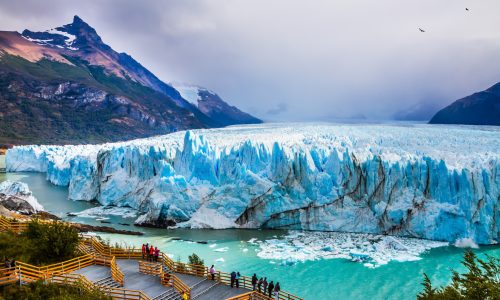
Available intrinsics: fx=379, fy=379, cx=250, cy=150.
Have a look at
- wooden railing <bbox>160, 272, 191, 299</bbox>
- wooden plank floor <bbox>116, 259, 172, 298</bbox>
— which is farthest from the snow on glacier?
wooden railing <bbox>160, 272, 191, 299</bbox>

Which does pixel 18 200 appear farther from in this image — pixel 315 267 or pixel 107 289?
pixel 315 267

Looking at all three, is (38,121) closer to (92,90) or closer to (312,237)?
(92,90)

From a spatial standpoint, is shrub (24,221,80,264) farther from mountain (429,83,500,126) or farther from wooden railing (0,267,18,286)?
mountain (429,83,500,126)

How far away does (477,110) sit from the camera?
53.3 meters

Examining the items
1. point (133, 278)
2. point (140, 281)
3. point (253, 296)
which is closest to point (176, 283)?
point (140, 281)

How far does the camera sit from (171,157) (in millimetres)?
31547

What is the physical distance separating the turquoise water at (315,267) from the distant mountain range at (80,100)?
7376 cm

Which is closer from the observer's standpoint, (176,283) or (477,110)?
(176,283)

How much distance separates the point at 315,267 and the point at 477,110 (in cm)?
4658

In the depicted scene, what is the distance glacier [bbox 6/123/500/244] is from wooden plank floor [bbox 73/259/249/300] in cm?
1221

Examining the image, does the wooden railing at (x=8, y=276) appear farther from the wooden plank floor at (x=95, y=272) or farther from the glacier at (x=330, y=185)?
the glacier at (x=330, y=185)

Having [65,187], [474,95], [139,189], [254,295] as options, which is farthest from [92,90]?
[254,295]

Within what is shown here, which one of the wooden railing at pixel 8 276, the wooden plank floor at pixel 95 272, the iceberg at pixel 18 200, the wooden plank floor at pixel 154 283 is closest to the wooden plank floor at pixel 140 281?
the wooden plank floor at pixel 154 283

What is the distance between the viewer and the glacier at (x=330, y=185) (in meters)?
22.1
